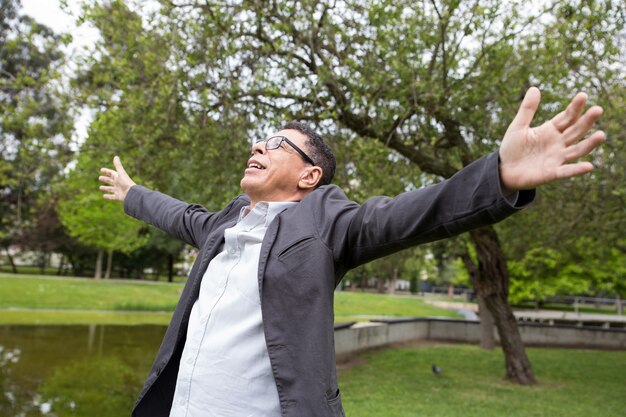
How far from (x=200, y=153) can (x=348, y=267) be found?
23.5 feet

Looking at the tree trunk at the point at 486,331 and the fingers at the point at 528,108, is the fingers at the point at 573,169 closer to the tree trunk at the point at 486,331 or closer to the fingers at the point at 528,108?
the fingers at the point at 528,108

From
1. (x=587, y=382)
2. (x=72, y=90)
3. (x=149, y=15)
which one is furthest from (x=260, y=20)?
(x=587, y=382)

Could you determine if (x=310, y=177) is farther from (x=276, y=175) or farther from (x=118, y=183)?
(x=118, y=183)

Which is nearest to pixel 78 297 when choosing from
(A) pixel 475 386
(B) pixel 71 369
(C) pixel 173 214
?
(B) pixel 71 369

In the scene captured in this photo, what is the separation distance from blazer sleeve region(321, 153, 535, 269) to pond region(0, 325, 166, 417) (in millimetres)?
6420

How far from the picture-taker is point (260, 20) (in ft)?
25.9

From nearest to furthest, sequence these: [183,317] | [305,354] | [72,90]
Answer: [305,354]
[183,317]
[72,90]

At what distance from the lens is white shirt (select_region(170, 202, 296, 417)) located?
2.01 meters

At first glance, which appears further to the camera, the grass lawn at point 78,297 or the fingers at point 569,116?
the grass lawn at point 78,297

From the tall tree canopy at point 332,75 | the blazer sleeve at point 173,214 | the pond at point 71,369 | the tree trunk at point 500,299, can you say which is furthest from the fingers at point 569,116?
the tree trunk at point 500,299

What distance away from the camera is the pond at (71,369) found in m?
7.45

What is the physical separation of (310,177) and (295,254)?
1.83 feet

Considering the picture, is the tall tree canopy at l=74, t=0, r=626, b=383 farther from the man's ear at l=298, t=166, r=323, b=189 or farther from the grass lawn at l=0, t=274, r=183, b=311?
the grass lawn at l=0, t=274, r=183, b=311

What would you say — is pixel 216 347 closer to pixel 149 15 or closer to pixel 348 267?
pixel 348 267
